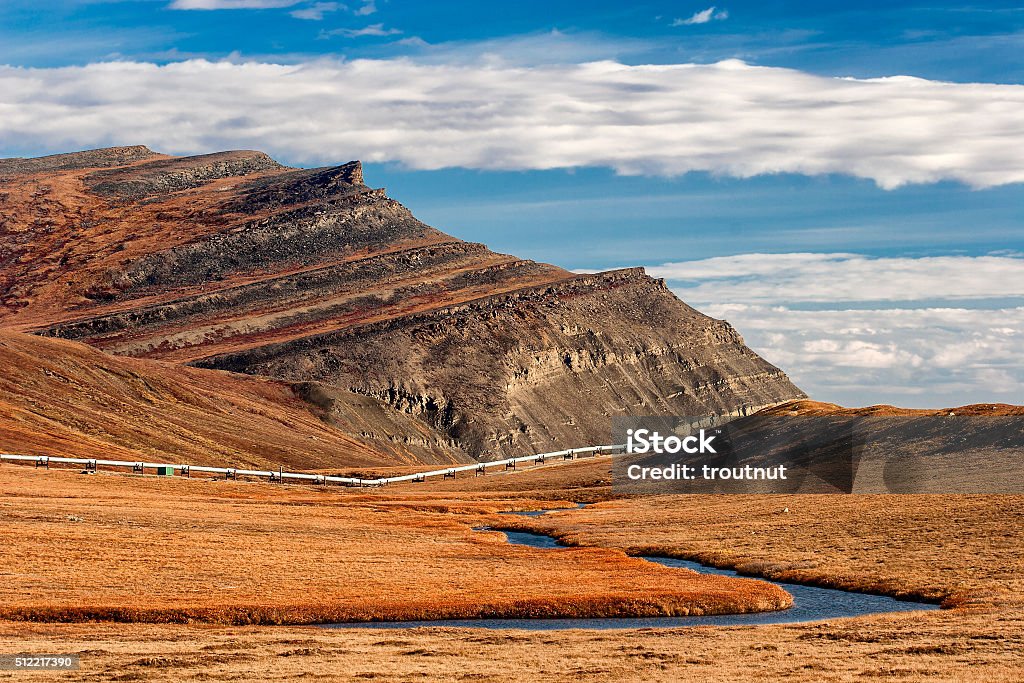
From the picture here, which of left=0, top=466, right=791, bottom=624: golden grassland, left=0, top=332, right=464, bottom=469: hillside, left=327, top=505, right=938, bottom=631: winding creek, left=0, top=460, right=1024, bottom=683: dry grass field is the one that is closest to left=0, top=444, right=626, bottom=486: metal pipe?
left=0, top=332, right=464, bottom=469: hillside

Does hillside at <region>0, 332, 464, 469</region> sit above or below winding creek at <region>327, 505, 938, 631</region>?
above

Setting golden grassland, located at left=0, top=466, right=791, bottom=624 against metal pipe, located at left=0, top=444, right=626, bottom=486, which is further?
metal pipe, located at left=0, top=444, right=626, bottom=486

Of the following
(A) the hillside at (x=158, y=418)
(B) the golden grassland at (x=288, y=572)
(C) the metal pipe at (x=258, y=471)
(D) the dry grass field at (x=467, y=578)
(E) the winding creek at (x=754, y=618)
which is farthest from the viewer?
(A) the hillside at (x=158, y=418)

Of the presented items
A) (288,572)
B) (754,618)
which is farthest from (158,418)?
(754,618)

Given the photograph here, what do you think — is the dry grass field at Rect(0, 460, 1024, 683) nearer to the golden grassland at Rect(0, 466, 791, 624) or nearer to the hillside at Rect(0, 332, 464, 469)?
the golden grassland at Rect(0, 466, 791, 624)

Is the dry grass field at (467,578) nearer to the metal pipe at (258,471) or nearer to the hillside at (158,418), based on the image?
the metal pipe at (258,471)

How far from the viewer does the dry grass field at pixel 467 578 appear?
35000 mm

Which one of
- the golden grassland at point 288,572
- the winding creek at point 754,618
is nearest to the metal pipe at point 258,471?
the golden grassland at point 288,572

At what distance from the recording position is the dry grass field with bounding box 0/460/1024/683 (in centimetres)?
3500

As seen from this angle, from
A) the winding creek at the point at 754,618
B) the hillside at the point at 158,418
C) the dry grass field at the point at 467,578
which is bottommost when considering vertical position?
the winding creek at the point at 754,618

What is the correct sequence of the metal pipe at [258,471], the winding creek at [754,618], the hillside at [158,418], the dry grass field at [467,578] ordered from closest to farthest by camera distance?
the dry grass field at [467,578]
the winding creek at [754,618]
the metal pipe at [258,471]
the hillside at [158,418]

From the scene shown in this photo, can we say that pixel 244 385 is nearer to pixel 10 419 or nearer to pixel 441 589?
pixel 10 419

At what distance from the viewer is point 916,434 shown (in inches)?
4358

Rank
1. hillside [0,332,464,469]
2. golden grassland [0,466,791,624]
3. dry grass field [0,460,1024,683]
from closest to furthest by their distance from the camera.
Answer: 1. dry grass field [0,460,1024,683]
2. golden grassland [0,466,791,624]
3. hillside [0,332,464,469]
